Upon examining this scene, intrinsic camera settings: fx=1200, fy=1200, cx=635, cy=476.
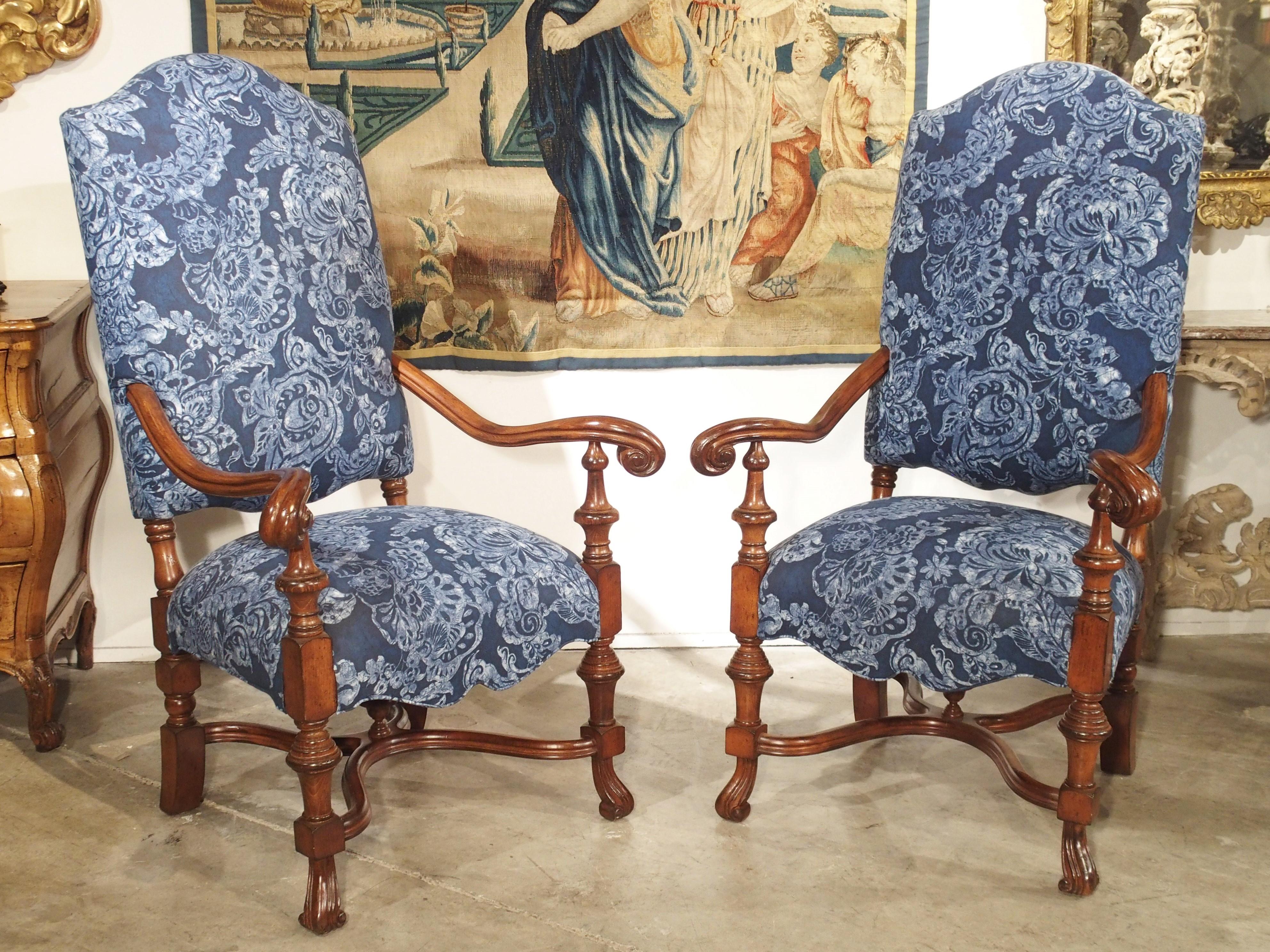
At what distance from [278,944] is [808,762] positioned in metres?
1.20

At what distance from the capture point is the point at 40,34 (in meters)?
3.00

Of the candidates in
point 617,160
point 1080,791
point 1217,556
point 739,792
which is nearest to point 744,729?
point 739,792

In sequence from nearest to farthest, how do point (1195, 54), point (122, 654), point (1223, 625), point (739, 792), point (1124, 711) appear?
point (739, 792) → point (1124, 711) → point (1195, 54) → point (122, 654) → point (1223, 625)

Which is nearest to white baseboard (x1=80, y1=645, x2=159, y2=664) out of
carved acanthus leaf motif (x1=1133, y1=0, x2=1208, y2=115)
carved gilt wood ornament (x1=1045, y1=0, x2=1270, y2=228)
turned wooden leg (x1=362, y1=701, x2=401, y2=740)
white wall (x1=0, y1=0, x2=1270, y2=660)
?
white wall (x1=0, y1=0, x2=1270, y2=660)

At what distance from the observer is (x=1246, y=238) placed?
3.25 m

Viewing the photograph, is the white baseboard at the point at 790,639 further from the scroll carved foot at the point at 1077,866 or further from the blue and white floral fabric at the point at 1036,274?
the scroll carved foot at the point at 1077,866

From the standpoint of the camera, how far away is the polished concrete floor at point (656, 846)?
203 centimetres

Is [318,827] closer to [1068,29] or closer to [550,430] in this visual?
[550,430]

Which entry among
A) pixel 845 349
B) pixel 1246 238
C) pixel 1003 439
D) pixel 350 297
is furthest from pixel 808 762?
pixel 1246 238

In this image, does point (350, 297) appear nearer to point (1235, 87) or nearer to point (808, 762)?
point (808, 762)

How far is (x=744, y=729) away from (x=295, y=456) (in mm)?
1038

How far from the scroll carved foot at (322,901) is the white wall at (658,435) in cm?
141

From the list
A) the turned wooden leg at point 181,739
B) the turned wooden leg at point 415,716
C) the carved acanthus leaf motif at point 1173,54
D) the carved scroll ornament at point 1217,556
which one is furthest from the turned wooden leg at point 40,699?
the carved acanthus leaf motif at point 1173,54

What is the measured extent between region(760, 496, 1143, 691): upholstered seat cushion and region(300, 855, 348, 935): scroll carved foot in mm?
899
